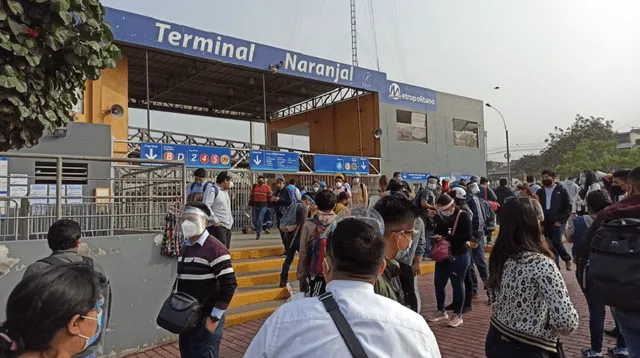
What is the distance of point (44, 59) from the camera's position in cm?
356

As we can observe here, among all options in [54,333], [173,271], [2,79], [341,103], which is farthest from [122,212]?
[341,103]

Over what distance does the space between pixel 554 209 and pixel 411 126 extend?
13.9m

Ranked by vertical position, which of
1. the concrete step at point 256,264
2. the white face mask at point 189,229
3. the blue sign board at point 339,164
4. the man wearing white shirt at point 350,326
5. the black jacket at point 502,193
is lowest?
the concrete step at point 256,264

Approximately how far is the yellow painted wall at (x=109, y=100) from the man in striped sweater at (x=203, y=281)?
1158cm

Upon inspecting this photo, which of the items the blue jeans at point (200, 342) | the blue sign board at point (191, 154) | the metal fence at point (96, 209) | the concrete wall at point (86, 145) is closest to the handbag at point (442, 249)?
the blue jeans at point (200, 342)

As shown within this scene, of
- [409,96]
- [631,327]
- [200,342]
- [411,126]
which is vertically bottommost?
[200,342]

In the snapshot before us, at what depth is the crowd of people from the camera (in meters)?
1.43

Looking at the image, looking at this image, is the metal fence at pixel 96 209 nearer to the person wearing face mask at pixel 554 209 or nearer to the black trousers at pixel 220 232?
the black trousers at pixel 220 232

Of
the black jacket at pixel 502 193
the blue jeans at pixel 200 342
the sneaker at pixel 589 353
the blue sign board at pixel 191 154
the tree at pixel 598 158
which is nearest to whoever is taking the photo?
the blue jeans at pixel 200 342

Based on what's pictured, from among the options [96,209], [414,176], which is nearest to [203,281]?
[96,209]

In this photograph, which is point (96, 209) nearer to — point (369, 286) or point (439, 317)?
point (439, 317)

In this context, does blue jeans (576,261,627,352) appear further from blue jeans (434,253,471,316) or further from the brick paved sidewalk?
blue jeans (434,253,471,316)

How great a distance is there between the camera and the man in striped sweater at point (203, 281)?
3531 millimetres

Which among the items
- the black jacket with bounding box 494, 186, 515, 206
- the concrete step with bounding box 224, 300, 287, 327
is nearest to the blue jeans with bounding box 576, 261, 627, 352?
the concrete step with bounding box 224, 300, 287, 327
